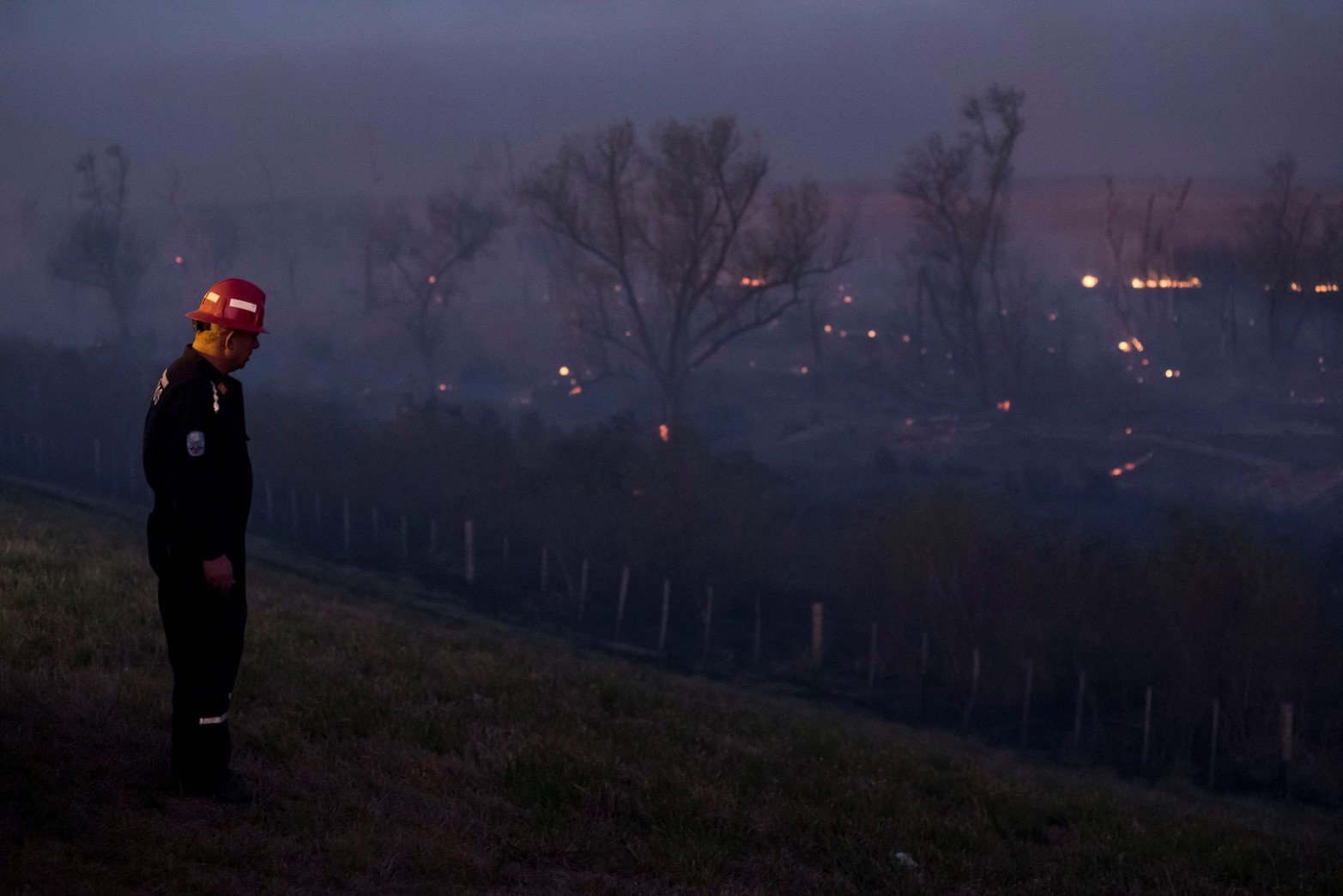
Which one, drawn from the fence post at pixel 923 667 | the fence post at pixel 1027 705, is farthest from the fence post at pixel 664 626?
the fence post at pixel 1027 705

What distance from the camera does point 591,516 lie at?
127ft

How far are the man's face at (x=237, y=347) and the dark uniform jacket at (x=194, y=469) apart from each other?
94 mm

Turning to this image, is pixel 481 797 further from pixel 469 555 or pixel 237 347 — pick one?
pixel 469 555

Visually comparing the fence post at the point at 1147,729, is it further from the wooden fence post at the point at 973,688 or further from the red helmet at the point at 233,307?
the red helmet at the point at 233,307

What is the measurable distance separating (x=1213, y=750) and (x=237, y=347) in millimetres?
21691

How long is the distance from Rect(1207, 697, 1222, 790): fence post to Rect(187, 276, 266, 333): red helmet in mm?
20367

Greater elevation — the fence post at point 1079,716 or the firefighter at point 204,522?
the firefighter at point 204,522

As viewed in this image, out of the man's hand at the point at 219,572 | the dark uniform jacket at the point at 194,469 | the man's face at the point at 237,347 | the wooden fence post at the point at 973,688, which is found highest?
the man's face at the point at 237,347

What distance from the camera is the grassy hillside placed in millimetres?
5527

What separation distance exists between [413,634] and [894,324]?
85.9m

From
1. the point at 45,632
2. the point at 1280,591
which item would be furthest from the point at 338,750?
the point at 1280,591

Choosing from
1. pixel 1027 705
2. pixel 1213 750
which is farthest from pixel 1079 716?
pixel 1213 750

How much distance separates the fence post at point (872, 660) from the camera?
2783cm

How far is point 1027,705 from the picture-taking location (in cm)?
2542
